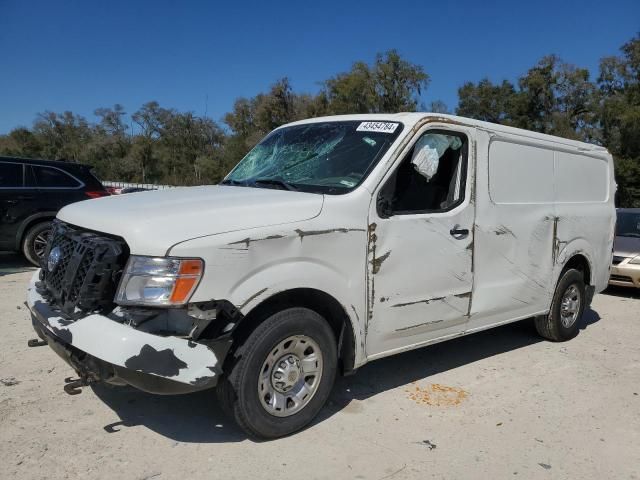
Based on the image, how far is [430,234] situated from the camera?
3.97 metres

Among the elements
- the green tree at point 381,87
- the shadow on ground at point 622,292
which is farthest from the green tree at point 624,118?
the shadow on ground at point 622,292

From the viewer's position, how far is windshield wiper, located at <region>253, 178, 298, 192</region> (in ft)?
12.5

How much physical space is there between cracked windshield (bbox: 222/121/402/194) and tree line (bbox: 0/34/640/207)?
32725 mm

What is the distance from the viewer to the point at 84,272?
10.3 ft

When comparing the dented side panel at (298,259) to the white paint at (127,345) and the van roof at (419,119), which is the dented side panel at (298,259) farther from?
the van roof at (419,119)

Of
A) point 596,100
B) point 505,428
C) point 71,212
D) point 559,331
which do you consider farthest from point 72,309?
point 596,100

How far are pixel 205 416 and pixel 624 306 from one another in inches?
260

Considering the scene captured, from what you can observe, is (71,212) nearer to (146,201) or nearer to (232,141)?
(146,201)

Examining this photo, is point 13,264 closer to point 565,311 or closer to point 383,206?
point 383,206

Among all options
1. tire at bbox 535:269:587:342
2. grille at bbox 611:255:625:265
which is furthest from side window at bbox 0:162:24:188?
grille at bbox 611:255:625:265

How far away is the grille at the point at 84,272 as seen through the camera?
3000 mm

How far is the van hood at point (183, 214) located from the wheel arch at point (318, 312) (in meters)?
0.46

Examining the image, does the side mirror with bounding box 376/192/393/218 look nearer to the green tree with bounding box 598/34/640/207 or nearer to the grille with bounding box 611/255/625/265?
the grille with bounding box 611/255/625/265

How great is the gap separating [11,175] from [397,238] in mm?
7462
